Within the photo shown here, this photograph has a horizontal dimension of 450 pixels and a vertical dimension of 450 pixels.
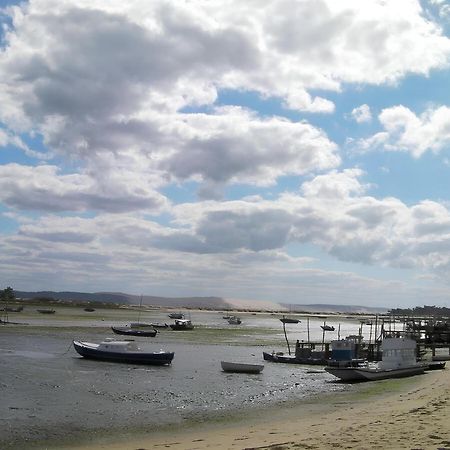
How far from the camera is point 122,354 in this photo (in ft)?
161

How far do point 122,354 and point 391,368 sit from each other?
887 inches

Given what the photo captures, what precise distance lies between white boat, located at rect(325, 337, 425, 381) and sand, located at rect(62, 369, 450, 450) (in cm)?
730

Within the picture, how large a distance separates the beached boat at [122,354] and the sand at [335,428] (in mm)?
19547

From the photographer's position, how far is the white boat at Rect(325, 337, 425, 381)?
38000 millimetres

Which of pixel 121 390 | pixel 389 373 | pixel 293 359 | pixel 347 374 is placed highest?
pixel 389 373

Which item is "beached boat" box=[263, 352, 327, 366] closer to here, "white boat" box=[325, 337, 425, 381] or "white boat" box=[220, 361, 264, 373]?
"white boat" box=[220, 361, 264, 373]

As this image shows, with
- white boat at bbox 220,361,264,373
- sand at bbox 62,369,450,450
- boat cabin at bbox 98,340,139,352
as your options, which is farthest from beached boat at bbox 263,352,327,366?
sand at bbox 62,369,450,450

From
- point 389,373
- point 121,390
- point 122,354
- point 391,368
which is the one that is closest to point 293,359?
point 391,368

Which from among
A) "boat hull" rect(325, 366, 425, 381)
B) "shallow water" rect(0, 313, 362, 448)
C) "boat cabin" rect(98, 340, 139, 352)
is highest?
"boat hull" rect(325, 366, 425, 381)

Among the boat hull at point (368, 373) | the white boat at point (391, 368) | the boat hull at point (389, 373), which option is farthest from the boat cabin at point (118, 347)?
the boat hull at point (389, 373)

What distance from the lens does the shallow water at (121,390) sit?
24562 mm

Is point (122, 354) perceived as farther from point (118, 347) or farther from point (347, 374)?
point (347, 374)

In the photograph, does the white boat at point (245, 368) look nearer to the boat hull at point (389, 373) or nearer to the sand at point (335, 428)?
the boat hull at point (389, 373)

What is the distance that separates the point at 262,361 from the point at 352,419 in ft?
100
